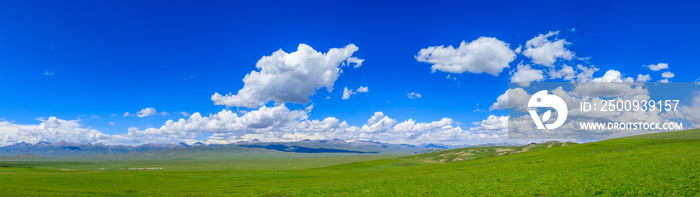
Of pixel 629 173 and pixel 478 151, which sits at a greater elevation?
pixel 629 173

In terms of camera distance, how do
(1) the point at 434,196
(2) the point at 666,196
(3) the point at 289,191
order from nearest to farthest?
(2) the point at 666,196 → (1) the point at 434,196 → (3) the point at 289,191

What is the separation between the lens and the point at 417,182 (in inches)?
1841

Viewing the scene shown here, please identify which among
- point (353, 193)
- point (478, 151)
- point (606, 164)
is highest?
point (606, 164)

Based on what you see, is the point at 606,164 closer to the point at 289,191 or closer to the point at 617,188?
the point at 617,188

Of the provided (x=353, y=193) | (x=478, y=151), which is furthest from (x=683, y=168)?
(x=478, y=151)

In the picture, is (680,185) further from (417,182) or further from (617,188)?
(417,182)

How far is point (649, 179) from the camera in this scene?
31.5m

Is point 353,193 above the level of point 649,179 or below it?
below

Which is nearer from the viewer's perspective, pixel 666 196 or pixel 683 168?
pixel 666 196

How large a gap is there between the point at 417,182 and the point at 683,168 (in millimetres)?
29486

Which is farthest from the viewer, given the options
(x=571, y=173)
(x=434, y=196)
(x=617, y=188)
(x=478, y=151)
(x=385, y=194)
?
(x=478, y=151)

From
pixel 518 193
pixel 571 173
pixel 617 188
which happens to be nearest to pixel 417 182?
pixel 518 193

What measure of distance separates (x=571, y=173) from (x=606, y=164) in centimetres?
905

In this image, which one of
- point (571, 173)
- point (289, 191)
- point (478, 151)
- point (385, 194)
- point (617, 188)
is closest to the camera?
point (617, 188)
